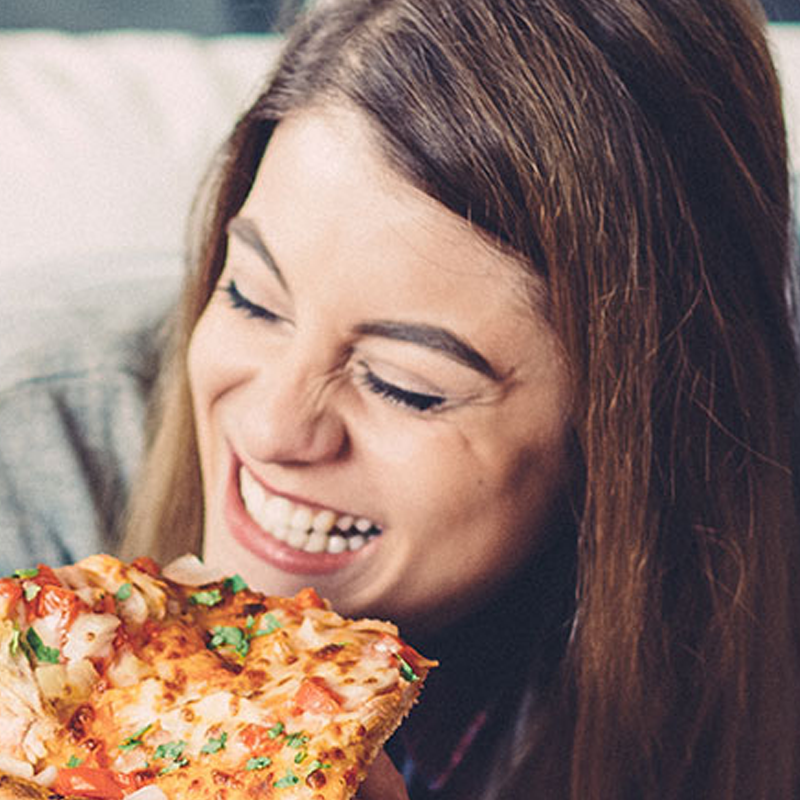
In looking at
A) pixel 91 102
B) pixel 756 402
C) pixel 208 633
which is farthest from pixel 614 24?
pixel 91 102

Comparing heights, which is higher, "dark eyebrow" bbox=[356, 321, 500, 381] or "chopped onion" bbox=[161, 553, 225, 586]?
"dark eyebrow" bbox=[356, 321, 500, 381]

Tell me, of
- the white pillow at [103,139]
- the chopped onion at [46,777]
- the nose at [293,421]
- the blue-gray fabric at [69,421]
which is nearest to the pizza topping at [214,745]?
the chopped onion at [46,777]

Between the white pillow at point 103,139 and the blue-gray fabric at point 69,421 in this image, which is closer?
the blue-gray fabric at point 69,421

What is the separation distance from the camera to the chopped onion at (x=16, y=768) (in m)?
0.81

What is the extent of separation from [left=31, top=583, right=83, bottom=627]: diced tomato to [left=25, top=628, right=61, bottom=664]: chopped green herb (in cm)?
1

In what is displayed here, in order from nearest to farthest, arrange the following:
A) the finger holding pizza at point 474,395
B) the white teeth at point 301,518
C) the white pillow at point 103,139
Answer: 1. the finger holding pizza at point 474,395
2. the white teeth at point 301,518
3. the white pillow at point 103,139

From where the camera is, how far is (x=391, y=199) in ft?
3.58

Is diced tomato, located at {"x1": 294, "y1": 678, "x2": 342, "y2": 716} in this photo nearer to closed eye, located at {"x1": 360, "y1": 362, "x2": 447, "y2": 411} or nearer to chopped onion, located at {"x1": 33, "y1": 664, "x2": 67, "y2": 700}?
chopped onion, located at {"x1": 33, "y1": 664, "x2": 67, "y2": 700}

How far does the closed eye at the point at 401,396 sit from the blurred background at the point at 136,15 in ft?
5.16

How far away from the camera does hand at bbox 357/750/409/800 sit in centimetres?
90

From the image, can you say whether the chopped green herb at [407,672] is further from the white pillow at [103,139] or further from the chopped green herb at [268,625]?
the white pillow at [103,139]

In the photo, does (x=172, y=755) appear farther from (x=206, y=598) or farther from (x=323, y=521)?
(x=323, y=521)

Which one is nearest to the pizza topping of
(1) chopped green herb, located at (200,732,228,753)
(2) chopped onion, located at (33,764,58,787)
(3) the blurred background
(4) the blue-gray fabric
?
(1) chopped green herb, located at (200,732,228,753)

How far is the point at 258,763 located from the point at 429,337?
0.44 meters
